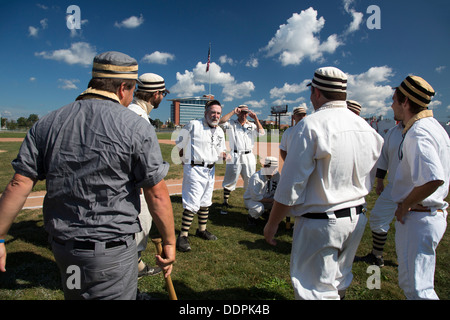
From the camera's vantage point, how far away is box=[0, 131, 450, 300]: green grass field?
3186 millimetres

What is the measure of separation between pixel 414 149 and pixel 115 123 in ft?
7.91

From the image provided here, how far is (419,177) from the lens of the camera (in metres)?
2.15

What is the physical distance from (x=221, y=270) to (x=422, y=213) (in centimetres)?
257

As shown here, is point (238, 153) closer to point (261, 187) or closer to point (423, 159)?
point (261, 187)

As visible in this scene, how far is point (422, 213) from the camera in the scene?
7.58ft

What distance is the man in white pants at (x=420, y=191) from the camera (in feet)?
7.07

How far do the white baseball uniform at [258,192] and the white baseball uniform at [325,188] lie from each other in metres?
3.39

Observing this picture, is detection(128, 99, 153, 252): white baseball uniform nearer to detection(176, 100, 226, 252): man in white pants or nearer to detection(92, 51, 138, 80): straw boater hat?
detection(92, 51, 138, 80): straw boater hat

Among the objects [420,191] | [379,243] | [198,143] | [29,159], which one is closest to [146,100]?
[198,143]

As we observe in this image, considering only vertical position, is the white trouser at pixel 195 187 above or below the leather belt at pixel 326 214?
below

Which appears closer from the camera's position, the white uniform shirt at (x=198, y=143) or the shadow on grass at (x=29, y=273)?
the shadow on grass at (x=29, y=273)

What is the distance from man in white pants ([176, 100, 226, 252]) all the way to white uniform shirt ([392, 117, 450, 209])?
2.98 meters

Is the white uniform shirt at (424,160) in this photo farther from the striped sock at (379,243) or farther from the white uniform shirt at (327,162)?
the striped sock at (379,243)

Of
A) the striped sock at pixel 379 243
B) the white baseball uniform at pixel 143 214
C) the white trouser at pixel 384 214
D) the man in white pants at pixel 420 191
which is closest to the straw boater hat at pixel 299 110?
the white trouser at pixel 384 214
